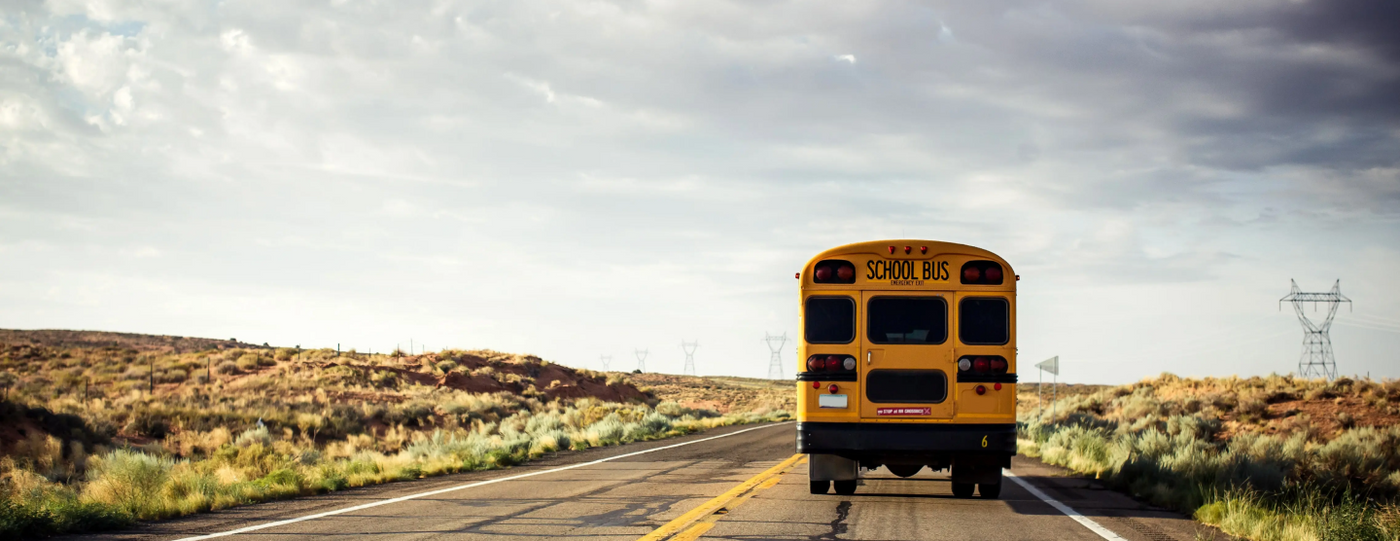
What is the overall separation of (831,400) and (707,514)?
1.99 meters

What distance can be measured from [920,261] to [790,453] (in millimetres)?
10159

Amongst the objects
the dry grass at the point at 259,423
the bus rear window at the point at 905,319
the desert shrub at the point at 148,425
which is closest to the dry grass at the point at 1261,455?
the bus rear window at the point at 905,319

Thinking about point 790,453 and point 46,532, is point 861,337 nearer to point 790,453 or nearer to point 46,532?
point 46,532

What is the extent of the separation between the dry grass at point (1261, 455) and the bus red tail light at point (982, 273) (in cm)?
328

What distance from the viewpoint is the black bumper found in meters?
10.8

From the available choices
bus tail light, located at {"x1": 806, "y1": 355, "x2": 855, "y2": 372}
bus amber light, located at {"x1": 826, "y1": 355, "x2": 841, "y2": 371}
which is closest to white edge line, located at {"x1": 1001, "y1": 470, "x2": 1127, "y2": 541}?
bus tail light, located at {"x1": 806, "y1": 355, "x2": 855, "y2": 372}

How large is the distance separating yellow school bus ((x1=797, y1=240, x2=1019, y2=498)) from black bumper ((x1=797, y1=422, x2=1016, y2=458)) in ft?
0.04

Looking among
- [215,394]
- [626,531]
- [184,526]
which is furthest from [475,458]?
[215,394]

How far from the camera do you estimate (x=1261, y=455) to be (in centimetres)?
1773

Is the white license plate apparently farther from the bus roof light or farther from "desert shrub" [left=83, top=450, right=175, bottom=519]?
"desert shrub" [left=83, top=450, right=175, bottom=519]

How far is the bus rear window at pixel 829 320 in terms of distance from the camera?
11078 millimetres

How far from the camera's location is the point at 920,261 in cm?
1107

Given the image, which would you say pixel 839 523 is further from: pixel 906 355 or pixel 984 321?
pixel 984 321

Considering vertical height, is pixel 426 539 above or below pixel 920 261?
below
